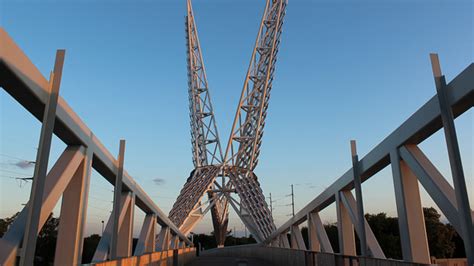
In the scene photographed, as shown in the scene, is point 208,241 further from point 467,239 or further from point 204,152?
point 467,239

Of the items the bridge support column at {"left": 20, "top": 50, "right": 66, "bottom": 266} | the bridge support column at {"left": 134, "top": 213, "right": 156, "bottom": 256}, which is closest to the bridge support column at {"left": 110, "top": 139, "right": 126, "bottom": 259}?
the bridge support column at {"left": 20, "top": 50, "right": 66, "bottom": 266}

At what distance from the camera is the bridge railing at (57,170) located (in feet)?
19.6

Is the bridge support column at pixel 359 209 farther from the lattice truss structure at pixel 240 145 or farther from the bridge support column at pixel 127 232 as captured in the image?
the lattice truss structure at pixel 240 145

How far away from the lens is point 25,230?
6090 millimetres

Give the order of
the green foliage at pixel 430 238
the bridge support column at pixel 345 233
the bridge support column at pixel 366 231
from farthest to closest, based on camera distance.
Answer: the green foliage at pixel 430 238, the bridge support column at pixel 345 233, the bridge support column at pixel 366 231

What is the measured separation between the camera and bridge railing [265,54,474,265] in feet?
20.7

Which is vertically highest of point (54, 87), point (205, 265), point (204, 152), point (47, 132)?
point (204, 152)

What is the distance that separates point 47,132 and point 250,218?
33.9 metres

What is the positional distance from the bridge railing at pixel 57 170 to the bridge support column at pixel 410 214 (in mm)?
6249

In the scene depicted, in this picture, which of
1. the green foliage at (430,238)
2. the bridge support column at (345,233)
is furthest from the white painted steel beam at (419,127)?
the green foliage at (430,238)

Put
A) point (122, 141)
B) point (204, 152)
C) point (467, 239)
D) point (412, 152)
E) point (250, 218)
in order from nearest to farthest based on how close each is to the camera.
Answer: point (467, 239) < point (412, 152) < point (122, 141) < point (250, 218) < point (204, 152)

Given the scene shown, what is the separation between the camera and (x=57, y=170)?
25.5 feet

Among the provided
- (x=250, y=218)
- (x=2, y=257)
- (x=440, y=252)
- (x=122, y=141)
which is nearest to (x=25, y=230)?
(x=2, y=257)

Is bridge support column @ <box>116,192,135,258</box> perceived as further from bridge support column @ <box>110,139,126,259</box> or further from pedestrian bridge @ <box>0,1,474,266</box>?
bridge support column @ <box>110,139,126,259</box>
